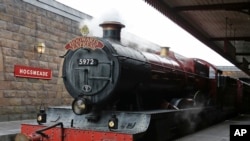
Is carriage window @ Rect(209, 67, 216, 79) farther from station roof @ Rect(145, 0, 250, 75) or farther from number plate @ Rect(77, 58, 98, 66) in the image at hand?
number plate @ Rect(77, 58, 98, 66)

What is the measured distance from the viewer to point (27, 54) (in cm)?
1083

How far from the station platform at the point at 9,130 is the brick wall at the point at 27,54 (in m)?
0.36

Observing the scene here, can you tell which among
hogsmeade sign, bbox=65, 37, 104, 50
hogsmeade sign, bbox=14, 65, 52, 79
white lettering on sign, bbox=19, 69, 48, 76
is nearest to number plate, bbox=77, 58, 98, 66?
hogsmeade sign, bbox=65, 37, 104, 50

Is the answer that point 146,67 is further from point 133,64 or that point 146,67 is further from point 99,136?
point 99,136

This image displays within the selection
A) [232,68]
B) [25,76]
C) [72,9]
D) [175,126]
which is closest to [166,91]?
[175,126]

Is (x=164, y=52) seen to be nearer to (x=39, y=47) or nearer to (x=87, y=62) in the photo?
(x=87, y=62)

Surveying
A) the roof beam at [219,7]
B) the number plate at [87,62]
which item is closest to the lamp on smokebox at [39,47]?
the roof beam at [219,7]

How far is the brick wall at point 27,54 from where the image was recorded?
9969 mm

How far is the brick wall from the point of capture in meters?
9.97

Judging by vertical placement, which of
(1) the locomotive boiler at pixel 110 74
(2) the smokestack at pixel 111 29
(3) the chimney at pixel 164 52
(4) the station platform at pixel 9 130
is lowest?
(4) the station platform at pixel 9 130

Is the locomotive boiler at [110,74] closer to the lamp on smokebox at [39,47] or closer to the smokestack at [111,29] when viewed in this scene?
the smokestack at [111,29]

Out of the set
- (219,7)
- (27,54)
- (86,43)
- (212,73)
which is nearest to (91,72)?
(86,43)

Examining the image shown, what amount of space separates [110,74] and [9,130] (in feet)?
12.6

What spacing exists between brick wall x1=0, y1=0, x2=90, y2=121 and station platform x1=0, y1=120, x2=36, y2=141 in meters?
0.36
